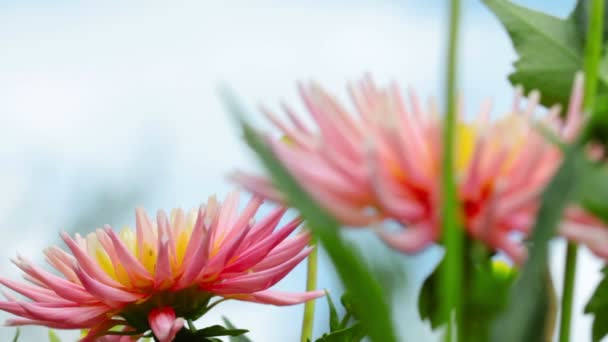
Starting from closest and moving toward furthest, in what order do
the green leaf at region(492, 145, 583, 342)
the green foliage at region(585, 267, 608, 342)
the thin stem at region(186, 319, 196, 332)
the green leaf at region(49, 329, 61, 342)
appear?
the green leaf at region(492, 145, 583, 342), the green foliage at region(585, 267, 608, 342), the thin stem at region(186, 319, 196, 332), the green leaf at region(49, 329, 61, 342)

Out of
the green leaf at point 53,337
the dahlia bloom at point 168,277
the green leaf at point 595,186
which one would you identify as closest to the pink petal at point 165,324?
the dahlia bloom at point 168,277

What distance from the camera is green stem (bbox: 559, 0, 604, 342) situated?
1.08ft

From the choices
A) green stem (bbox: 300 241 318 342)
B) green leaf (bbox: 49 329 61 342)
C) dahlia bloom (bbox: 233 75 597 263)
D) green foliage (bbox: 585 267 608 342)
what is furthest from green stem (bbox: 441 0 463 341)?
green leaf (bbox: 49 329 61 342)

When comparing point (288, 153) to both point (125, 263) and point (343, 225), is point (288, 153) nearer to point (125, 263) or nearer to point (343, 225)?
point (343, 225)

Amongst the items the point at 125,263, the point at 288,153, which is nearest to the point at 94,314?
the point at 125,263

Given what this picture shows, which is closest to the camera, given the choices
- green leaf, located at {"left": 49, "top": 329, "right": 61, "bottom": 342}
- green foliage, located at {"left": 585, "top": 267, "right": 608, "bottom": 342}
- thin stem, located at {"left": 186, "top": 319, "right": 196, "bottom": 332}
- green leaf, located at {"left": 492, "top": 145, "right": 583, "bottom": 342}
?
green leaf, located at {"left": 492, "top": 145, "right": 583, "bottom": 342}

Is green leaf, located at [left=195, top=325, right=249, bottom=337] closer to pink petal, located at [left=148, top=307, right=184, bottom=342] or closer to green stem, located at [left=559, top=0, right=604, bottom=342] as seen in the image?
pink petal, located at [left=148, top=307, right=184, bottom=342]

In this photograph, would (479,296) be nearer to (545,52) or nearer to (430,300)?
(430,300)

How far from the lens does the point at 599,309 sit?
1.28 feet

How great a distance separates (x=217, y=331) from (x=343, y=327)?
8 cm

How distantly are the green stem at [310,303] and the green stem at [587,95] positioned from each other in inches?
7.5

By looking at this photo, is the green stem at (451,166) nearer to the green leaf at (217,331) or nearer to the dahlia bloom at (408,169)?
A: the dahlia bloom at (408,169)

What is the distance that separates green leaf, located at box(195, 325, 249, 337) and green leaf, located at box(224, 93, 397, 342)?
195mm

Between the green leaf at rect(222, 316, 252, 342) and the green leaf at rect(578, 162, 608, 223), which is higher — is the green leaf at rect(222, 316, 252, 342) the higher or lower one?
the higher one
